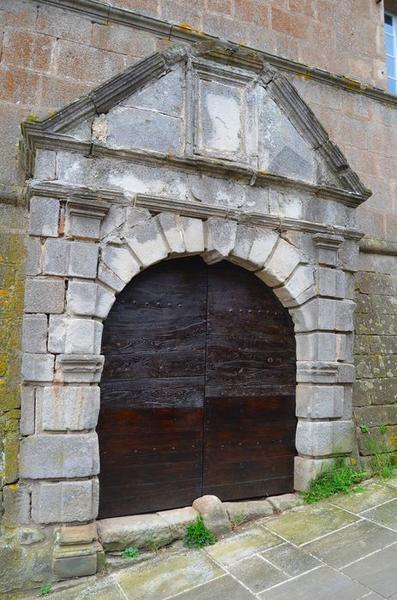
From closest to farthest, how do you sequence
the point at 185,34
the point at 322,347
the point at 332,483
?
the point at 332,483
the point at 322,347
the point at 185,34

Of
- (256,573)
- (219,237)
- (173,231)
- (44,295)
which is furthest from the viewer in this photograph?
(219,237)

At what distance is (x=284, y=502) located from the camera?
3.78 meters

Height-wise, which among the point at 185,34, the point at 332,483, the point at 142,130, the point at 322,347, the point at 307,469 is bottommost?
the point at 332,483

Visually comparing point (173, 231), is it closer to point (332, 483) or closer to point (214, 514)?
point (214, 514)

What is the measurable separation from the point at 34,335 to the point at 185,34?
3211 mm

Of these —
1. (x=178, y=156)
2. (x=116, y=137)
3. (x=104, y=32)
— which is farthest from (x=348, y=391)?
(x=104, y=32)

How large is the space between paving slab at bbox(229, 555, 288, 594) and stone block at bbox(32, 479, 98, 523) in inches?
42.0

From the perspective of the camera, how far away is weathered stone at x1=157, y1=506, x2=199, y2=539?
11.0ft

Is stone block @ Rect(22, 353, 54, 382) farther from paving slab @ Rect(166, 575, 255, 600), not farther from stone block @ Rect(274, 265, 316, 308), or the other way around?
stone block @ Rect(274, 265, 316, 308)

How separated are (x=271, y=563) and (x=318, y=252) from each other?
2.48 m

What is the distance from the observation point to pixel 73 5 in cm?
386

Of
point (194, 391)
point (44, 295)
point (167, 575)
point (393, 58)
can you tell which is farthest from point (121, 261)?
point (393, 58)

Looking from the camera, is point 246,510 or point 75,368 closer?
point 75,368

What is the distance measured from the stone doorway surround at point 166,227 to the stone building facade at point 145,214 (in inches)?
0.5
